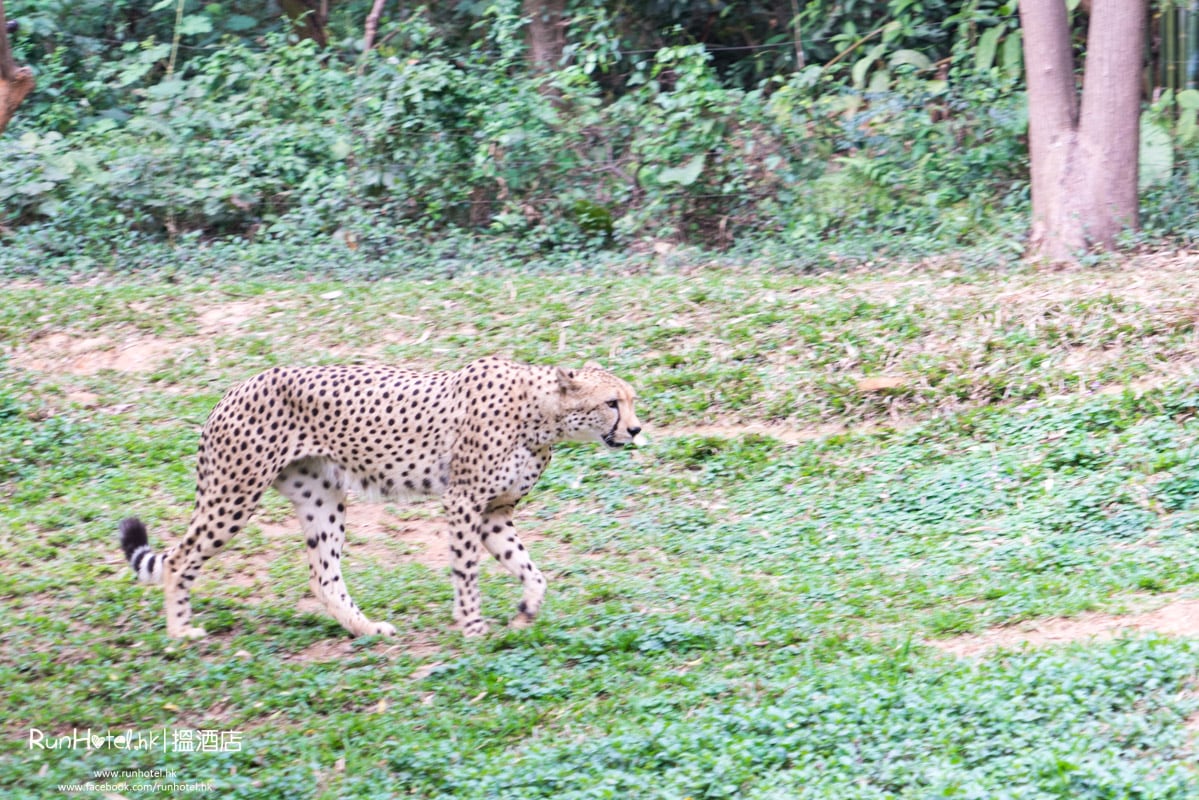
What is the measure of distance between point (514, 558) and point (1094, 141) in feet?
21.4

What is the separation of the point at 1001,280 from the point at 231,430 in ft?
19.7

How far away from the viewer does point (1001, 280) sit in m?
10.4

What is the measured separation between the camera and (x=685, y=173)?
1305 centimetres

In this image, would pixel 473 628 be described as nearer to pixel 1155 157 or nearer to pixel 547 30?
pixel 1155 157

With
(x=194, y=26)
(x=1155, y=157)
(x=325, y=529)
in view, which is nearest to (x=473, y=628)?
(x=325, y=529)

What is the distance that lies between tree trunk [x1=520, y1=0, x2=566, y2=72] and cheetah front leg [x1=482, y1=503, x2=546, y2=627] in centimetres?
908

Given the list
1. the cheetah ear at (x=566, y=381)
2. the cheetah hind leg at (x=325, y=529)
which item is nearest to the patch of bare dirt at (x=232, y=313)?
the cheetah hind leg at (x=325, y=529)

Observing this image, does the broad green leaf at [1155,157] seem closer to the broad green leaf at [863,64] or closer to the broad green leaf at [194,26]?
the broad green leaf at [863,64]

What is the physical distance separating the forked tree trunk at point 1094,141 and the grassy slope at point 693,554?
0.82 m

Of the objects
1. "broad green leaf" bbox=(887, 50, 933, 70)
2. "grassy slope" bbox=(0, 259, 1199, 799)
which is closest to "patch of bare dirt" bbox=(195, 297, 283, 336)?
"grassy slope" bbox=(0, 259, 1199, 799)

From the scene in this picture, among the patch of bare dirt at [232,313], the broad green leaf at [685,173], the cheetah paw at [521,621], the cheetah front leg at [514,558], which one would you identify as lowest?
the cheetah paw at [521,621]

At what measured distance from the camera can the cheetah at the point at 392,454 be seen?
6.73m

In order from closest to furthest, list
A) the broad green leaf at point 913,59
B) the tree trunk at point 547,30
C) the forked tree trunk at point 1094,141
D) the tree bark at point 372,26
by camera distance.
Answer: the forked tree trunk at point 1094,141
the broad green leaf at point 913,59
the tree bark at point 372,26
the tree trunk at point 547,30

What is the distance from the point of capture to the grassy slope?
16.8 feet
